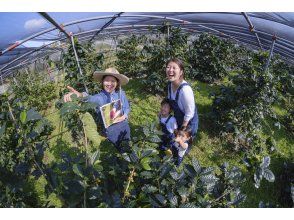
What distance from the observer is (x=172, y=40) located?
20.0 ft

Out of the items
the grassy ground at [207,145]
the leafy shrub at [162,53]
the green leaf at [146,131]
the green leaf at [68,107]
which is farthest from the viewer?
the leafy shrub at [162,53]

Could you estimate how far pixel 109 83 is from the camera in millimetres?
3027

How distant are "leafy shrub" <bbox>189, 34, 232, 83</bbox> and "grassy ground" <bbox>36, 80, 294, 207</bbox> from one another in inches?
65.9

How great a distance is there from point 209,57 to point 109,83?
5477mm

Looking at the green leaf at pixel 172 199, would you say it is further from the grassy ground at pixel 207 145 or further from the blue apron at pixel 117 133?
the grassy ground at pixel 207 145

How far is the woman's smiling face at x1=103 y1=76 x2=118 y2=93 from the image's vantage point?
3025 mm

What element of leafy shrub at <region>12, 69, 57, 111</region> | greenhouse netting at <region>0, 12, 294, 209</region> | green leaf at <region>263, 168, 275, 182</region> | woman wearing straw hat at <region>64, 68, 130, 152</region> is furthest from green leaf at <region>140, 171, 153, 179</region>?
leafy shrub at <region>12, 69, 57, 111</region>

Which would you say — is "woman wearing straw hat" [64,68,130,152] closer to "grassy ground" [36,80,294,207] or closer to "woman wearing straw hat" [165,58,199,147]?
"woman wearing straw hat" [165,58,199,147]

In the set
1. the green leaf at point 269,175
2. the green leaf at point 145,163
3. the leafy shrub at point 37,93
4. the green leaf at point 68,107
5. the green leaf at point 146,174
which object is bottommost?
the leafy shrub at point 37,93

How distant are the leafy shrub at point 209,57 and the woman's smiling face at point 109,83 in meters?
4.90

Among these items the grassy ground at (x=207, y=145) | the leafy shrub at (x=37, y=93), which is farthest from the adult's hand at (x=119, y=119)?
the leafy shrub at (x=37, y=93)

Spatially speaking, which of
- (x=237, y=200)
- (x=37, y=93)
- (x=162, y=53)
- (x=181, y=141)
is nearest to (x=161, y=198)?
(x=237, y=200)

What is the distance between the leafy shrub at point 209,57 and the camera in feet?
25.4

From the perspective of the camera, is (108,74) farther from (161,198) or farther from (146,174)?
(161,198)
